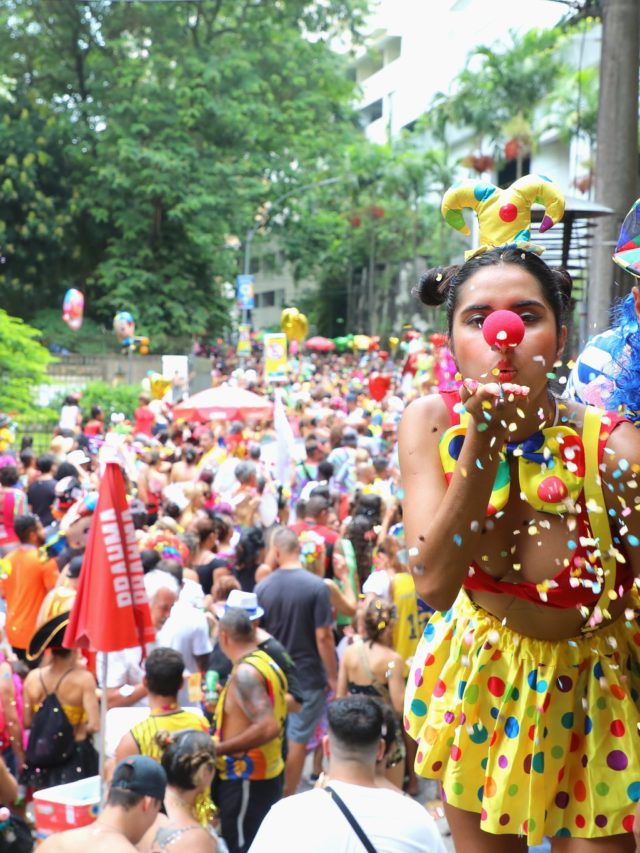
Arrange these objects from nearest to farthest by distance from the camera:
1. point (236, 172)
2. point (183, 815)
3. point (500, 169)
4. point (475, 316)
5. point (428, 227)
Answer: point (475, 316) < point (183, 815) < point (236, 172) < point (500, 169) < point (428, 227)

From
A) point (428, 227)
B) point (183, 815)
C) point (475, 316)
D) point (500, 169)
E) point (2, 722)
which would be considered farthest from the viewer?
point (428, 227)

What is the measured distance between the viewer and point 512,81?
37.2 metres

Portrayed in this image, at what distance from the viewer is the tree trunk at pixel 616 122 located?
757 cm

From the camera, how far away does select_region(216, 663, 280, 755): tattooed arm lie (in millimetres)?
5852

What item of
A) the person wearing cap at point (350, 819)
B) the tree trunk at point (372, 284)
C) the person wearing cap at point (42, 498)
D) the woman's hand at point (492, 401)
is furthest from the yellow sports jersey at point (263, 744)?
the tree trunk at point (372, 284)

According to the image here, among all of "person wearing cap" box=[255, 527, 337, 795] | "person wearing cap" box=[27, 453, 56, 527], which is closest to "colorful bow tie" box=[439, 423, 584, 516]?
"person wearing cap" box=[255, 527, 337, 795]

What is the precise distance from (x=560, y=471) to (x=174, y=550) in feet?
21.9

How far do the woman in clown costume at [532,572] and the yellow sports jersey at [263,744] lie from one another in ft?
12.1

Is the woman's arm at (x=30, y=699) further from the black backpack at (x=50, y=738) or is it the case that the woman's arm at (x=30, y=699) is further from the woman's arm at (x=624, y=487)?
the woman's arm at (x=624, y=487)

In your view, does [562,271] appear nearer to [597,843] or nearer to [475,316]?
[475,316]

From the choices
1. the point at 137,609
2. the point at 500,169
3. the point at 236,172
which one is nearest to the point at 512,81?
the point at 500,169

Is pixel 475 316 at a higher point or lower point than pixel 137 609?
higher

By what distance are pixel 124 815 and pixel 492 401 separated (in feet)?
9.52

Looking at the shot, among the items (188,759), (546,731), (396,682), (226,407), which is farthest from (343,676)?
(226,407)
